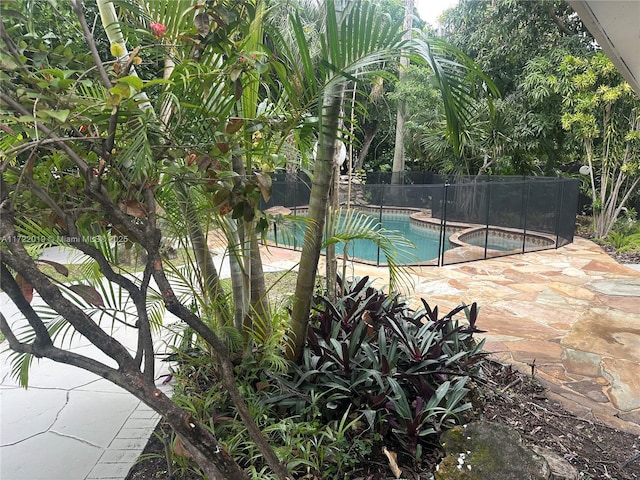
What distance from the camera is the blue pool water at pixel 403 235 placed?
1964 mm

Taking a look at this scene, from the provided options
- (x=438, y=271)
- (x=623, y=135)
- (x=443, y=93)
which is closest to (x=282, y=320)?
(x=443, y=93)

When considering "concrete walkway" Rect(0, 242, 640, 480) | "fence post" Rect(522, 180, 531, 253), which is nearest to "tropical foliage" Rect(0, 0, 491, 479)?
"concrete walkway" Rect(0, 242, 640, 480)

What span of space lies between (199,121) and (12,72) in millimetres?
593

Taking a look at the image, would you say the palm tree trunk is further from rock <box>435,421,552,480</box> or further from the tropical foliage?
rock <box>435,421,552,480</box>

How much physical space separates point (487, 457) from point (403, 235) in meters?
1.94

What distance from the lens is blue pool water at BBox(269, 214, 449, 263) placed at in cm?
196

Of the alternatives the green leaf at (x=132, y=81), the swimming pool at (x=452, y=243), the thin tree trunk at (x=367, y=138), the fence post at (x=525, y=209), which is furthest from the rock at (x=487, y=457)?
the thin tree trunk at (x=367, y=138)

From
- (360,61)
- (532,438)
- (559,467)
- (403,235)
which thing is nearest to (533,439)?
(532,438)

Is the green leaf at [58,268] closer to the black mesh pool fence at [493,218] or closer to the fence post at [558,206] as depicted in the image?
the black mesh pool fence at [493,218]

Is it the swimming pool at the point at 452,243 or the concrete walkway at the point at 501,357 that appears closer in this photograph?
the concrete walkway at the point at 501,357

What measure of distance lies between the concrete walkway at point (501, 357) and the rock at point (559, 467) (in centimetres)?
79

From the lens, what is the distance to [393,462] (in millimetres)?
1847

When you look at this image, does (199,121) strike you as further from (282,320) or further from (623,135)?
(623,135)

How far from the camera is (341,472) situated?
1840 mm
